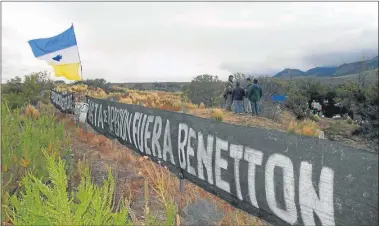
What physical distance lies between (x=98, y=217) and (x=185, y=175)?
2.18m

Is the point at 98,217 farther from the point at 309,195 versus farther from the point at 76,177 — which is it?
the point at 76,177

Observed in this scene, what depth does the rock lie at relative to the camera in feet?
14.1

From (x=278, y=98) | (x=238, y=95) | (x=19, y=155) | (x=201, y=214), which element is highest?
(x=19, y=155)

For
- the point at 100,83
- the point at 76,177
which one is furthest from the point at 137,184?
the point at 100,83

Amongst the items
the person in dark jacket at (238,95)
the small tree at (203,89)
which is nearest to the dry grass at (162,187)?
the person in dark jacket at (238,95)

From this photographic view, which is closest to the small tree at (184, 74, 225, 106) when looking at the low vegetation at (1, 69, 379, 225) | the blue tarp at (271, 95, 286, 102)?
the blue tarp at (271, 95, 286, 102)

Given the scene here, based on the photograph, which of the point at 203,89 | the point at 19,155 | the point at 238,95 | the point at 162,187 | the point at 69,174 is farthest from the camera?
the point at 203,89

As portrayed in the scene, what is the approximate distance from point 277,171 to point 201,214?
1738 millimetres

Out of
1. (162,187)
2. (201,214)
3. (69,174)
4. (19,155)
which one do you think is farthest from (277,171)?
(19,155)

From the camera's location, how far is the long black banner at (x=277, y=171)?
7.51 feet

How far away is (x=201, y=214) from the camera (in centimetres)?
438

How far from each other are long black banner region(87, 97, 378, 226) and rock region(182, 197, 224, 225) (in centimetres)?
39

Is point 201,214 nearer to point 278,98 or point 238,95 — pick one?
point 238,95

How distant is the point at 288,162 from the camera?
276 centimetres
